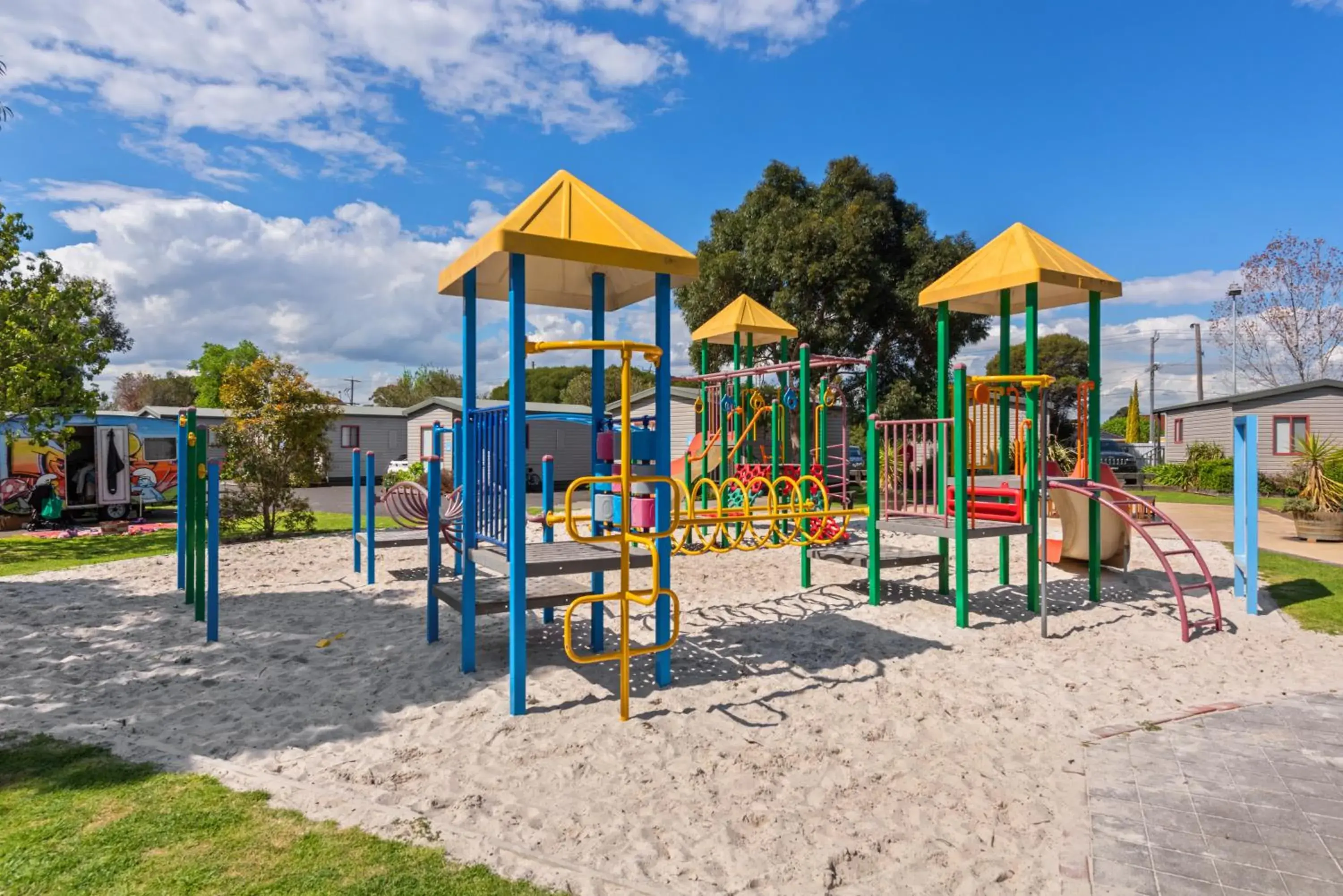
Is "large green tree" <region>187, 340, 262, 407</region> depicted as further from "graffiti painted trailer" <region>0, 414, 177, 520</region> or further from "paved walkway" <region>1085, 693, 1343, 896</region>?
"paved walkway" <region>1085, 693, 1343, 896</region>

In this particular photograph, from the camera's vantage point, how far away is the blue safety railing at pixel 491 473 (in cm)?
556

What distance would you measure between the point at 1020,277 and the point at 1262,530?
1173 centimetres

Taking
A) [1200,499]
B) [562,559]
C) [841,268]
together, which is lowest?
[1200,499]

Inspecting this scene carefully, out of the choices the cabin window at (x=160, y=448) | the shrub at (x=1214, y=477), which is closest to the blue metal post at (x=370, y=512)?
the cabin window at (x=160, y=448)

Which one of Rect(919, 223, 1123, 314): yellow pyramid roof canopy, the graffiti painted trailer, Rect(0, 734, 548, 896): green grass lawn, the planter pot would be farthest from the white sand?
the graffiti painted trailer

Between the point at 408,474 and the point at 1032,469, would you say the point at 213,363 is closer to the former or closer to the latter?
the point at 408,474

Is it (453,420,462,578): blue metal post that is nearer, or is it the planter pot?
(453,420,462,578): blue metal post

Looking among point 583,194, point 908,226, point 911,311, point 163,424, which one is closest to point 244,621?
point 583,194

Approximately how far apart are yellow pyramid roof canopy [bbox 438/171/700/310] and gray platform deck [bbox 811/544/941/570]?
433 centimetres

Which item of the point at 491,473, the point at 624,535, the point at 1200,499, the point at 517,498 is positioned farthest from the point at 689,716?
the point at 1200,499

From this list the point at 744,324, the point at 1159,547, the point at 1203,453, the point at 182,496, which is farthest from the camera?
the point at 1203,453

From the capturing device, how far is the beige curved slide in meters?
9.19

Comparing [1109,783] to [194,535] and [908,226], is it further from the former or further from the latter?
[908,226]

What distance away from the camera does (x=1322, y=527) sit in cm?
1402
